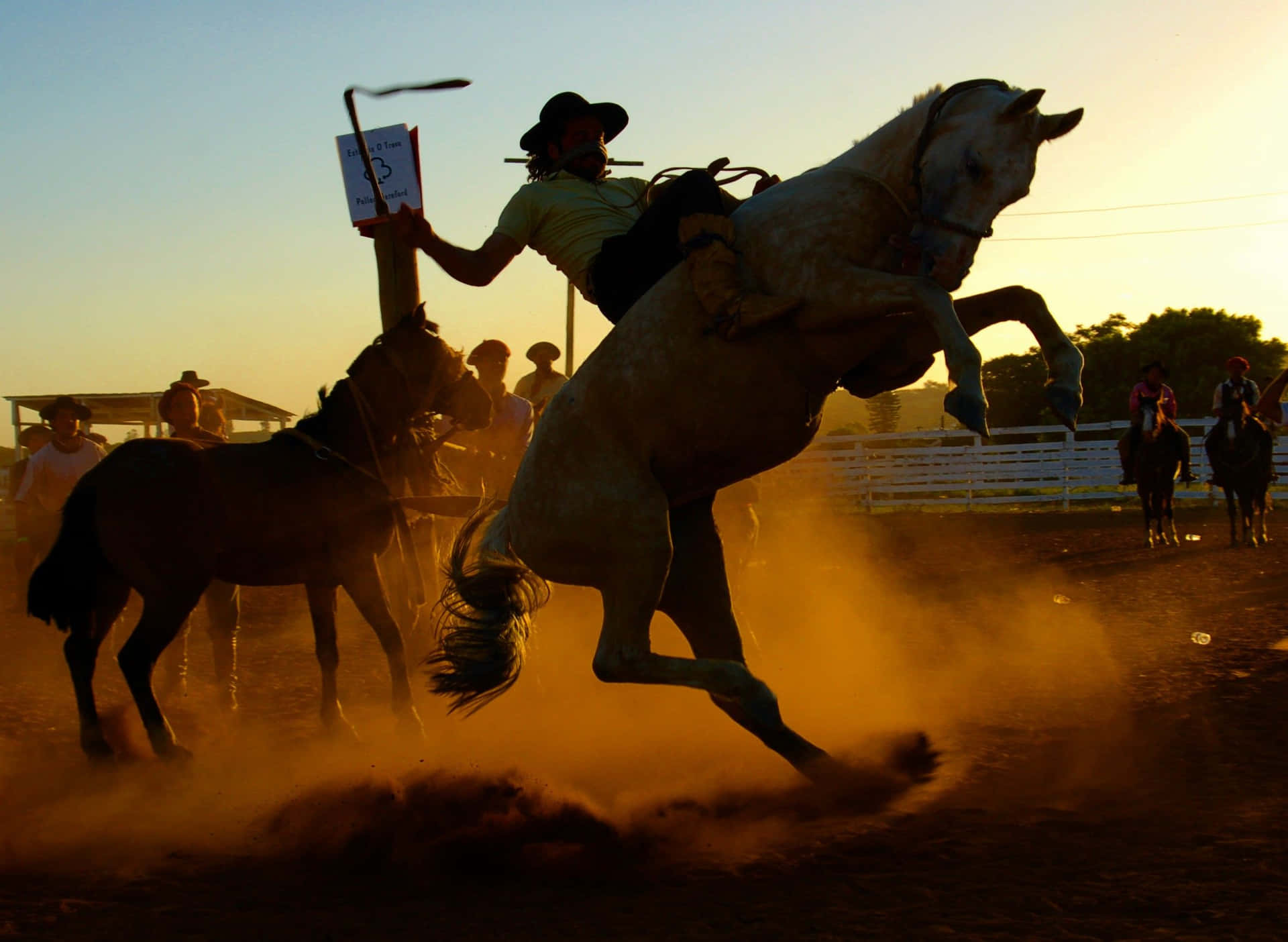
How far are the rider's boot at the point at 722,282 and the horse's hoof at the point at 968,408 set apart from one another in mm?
564

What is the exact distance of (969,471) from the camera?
2559cm

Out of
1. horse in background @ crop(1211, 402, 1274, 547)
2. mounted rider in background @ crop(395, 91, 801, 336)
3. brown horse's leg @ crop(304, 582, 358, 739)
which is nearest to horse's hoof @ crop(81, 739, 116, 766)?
brown horse's leg @ crop(304, 582, 358, 739)

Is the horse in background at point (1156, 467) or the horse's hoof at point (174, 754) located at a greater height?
the horse in background at point (1156, 467)

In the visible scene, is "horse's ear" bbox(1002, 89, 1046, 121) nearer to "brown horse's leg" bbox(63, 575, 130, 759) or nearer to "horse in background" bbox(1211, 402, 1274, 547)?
"brown horse's leg" bbox(63, 575, 130, 759)

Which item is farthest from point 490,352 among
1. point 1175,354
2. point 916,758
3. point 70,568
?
point 1175,354

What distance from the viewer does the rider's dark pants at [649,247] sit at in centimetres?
414

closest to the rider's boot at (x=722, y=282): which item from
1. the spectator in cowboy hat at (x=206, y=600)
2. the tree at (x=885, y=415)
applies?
the spectator in cowboy hat at (x=206, y=600)

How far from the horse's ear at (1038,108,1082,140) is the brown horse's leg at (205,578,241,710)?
17.2 ft

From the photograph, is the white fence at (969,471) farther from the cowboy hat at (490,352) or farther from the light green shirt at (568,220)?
the light green shirt at (568,220)

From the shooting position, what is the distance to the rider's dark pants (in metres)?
4.14

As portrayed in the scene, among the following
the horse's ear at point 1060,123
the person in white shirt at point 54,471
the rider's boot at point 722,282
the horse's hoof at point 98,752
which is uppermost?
the horse's ear at point 1060,123

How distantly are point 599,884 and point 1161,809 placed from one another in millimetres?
1725

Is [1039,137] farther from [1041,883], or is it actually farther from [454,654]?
[454,654]

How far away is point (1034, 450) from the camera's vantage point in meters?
25.9
